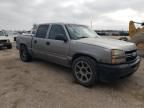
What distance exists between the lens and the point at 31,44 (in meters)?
6.73

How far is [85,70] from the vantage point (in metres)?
4.54

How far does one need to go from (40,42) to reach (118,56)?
316 cm

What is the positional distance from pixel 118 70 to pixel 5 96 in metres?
2.81

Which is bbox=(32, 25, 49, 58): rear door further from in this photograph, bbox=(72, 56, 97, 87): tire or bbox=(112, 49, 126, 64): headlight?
bbox=(112, 49, 126, 64): headlight

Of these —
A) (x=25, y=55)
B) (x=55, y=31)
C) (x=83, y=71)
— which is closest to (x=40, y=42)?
(x=55, y=31)

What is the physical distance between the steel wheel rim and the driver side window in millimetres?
1165

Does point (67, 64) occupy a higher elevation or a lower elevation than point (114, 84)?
higher

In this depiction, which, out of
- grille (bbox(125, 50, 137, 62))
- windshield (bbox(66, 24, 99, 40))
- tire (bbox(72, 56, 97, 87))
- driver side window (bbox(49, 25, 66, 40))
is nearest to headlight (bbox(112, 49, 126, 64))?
grille (bbox(125, 50, 137, 62))

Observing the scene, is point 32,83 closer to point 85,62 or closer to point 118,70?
point 85,62

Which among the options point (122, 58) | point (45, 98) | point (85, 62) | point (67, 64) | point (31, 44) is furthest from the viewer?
point (31, 44)

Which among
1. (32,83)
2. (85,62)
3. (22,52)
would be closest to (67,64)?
(85,62)

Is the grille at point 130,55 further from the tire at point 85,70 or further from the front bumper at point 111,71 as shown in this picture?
the tire at point 85,70

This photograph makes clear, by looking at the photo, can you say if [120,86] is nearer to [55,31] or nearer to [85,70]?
[85,70]

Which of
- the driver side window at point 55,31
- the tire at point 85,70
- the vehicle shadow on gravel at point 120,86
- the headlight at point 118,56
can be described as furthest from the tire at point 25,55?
the headlight at point 118,56
